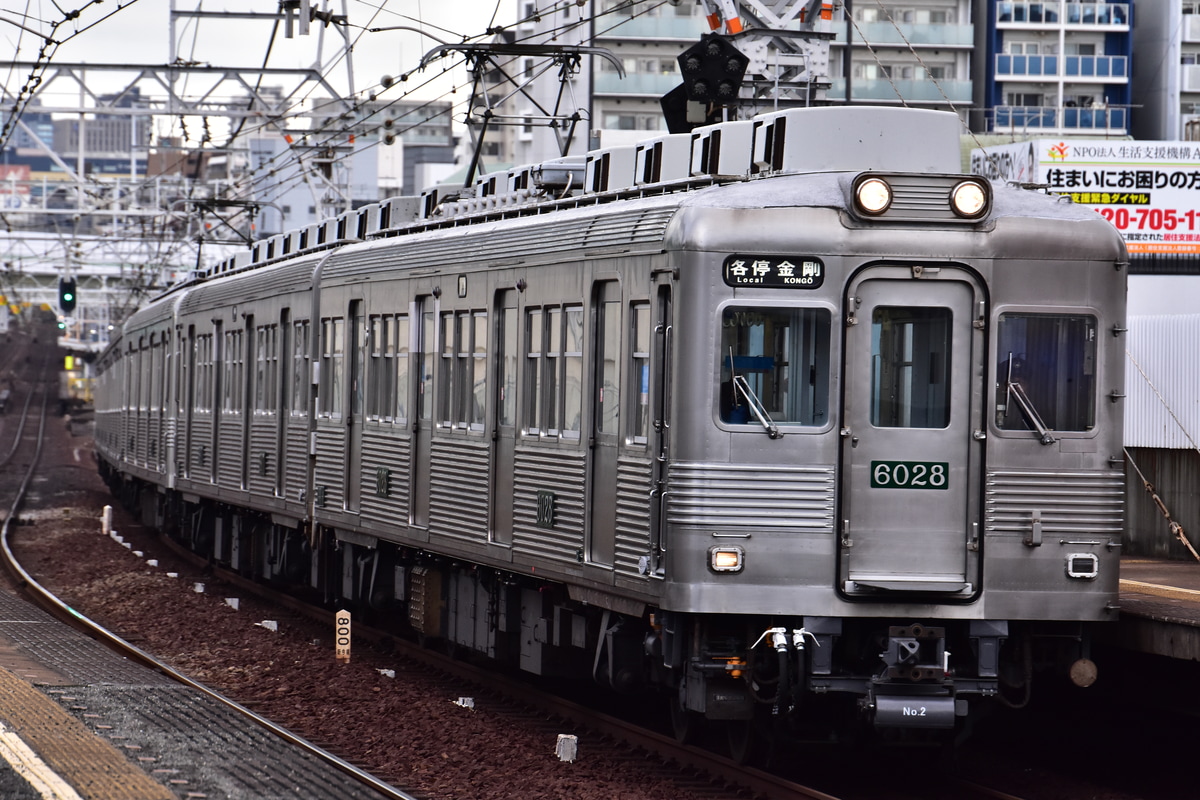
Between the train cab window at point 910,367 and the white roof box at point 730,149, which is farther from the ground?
the white roof box at point 730,149

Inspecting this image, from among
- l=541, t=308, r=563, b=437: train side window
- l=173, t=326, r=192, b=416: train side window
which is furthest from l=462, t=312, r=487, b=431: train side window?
l=173, t=326, r=192, b=416: train side window

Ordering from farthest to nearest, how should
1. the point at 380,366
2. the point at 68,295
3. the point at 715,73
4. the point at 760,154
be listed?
1. the point at 68,295
2. the point at 380,366
3. the point at 715,73
4. the point at 760,154

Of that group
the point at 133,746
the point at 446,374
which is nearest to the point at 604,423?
the point at 446,374

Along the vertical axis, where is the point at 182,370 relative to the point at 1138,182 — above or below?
below

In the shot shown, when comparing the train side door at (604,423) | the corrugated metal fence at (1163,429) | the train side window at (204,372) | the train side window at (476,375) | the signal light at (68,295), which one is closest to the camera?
the train side door at (604,423)

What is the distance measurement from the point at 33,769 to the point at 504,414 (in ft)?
12.8

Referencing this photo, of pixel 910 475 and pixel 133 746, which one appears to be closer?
pixel 910 475

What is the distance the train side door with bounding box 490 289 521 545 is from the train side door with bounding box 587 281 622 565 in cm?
127

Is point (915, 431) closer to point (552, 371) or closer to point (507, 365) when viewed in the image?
point (552, 371)

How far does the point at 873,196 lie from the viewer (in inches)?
354

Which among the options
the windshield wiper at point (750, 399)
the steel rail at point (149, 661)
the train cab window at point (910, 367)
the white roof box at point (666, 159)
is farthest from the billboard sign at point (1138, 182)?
the windshield wiper at point (750, 399)

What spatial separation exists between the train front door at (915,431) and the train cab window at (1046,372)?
5.8 inches

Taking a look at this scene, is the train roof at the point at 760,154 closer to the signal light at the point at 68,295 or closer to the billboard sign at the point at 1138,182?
the billboard sign at the point at 1138,182

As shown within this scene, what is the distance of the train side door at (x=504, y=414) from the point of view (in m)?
11.4
